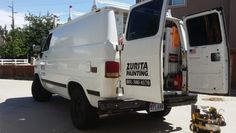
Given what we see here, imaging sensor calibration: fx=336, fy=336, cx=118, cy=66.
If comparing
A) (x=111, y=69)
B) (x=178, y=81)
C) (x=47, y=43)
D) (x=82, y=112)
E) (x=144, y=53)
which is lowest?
(x=82, y=112)

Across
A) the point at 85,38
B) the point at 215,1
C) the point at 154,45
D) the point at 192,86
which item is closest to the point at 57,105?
the point at 85,38

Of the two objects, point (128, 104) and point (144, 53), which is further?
point (128, 104)

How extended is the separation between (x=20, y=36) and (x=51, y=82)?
37864 mm

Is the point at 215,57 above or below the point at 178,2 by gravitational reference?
below

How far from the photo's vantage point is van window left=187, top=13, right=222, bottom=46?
6.14 metres

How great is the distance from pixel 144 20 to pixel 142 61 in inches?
29.3

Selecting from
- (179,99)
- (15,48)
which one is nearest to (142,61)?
(179,99)

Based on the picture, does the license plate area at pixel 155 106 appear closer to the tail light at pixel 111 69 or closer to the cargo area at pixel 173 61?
the cargo area at pixel 173 61

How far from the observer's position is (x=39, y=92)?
1093cm

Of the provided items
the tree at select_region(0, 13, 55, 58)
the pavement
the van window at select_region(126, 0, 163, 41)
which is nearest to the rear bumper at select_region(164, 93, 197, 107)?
the pavement

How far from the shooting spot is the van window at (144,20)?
5.31m

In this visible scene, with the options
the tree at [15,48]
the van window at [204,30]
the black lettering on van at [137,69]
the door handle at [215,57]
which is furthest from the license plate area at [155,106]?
the tree at [15,48]

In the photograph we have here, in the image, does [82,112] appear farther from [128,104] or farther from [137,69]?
[137,69]

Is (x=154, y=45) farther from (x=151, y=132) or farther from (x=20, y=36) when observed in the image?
(x=20, y=36)
